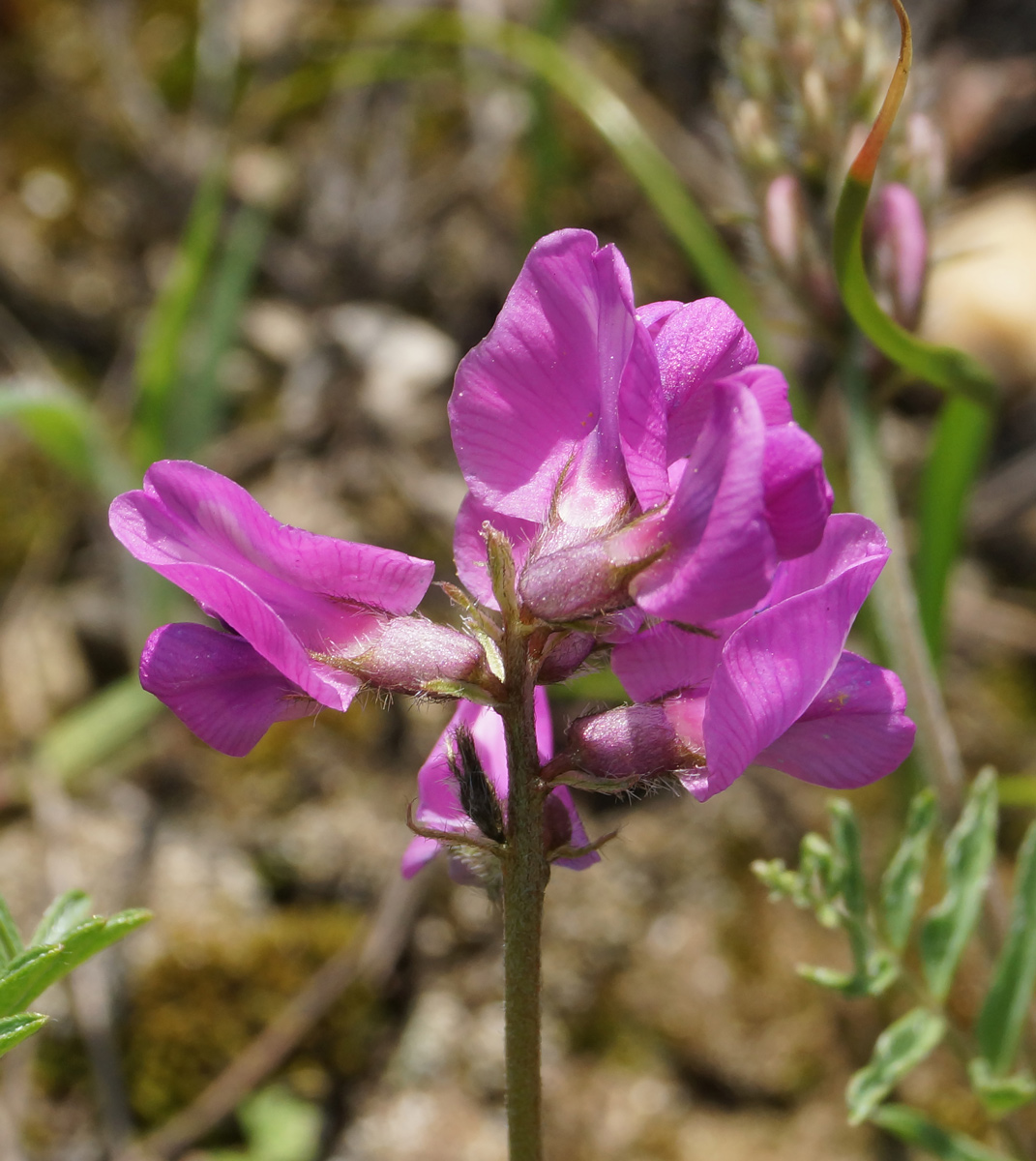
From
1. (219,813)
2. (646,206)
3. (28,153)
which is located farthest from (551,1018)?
(28,153)

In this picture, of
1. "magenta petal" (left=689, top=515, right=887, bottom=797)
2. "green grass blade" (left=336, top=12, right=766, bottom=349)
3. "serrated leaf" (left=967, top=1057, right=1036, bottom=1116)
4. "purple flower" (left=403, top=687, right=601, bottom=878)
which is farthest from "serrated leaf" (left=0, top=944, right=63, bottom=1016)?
"green grass blade" (left=336, top=12, right=766, bottom=349)

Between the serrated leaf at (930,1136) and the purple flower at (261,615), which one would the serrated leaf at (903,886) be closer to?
the serrated leaf at (930,1136)

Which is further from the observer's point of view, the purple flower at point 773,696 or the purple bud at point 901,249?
the purple bud at point 901,249

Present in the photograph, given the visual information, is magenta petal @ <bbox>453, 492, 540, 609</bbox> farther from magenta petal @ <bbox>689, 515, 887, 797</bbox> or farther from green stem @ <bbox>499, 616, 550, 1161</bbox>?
magenta petal @ <bbox>689, 515, 887, 797</bbox>

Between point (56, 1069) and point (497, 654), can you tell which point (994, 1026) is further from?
point (56, 1069)

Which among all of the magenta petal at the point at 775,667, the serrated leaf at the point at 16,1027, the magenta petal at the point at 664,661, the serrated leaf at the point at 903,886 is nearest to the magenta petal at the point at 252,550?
the magenta petal at the point at 664,661
